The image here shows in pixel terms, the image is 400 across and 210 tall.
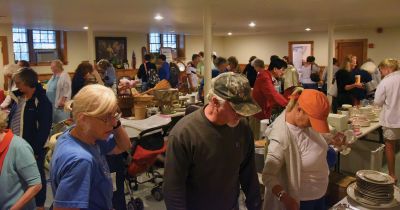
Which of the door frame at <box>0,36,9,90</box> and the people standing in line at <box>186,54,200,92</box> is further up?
the door frame at <box>0,36,9,90</box>

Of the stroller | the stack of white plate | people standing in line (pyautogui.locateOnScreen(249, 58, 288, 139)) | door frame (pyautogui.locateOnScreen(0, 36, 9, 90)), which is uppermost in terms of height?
→ door frame (pyautogui.locateOnScreen(0, 36, 9, 90))

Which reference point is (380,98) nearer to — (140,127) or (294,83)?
(140,127)

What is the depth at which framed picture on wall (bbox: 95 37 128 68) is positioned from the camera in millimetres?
12703

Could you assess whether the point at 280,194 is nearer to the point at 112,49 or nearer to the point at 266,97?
the point at 266,97

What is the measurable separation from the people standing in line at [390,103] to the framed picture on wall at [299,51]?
1024 centimetres

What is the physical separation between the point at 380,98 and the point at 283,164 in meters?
2.88

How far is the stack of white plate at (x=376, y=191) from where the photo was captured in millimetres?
1991

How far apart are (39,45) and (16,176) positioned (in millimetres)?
10593

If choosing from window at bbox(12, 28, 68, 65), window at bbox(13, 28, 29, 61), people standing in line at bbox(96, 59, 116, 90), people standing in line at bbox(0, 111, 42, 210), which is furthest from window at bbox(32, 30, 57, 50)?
people standing in line at bbox(0, 111, 42, 210)

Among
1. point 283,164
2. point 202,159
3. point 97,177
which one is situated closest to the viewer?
point 97,177

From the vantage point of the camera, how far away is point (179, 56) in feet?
50.9

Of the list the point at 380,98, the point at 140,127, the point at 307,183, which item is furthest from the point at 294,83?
the point at 307,183

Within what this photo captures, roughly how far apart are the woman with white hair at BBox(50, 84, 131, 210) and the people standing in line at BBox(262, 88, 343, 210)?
94cm

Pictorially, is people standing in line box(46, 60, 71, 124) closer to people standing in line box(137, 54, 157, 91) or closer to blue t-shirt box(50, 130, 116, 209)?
people standing in line box(137, 54, 157, 91)
